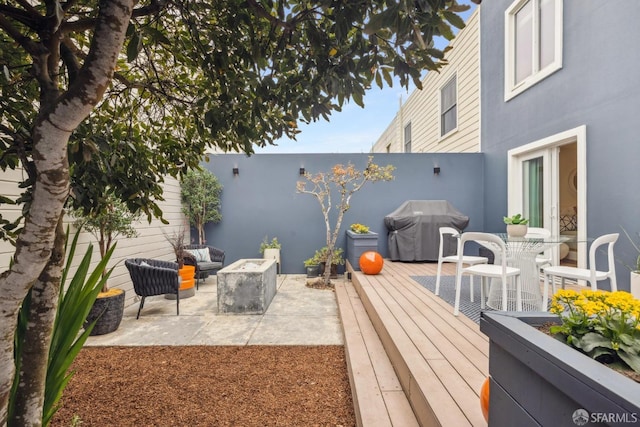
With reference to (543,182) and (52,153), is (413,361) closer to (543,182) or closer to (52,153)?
(52,153)

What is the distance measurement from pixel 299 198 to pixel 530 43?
193 inches

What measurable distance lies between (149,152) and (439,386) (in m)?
2.27

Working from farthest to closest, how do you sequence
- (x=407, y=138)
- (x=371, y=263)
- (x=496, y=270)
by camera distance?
(x=407, y=138) → (x=371, y=263) → (x=496, y=270)

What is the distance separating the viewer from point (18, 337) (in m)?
1.33

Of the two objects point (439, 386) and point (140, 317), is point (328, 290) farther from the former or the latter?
point (439, 386)

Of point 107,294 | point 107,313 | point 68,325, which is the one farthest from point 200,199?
point 68,325

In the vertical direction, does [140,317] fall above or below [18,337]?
below

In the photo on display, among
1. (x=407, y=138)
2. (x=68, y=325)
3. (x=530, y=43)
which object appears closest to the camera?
(x=68, y=325)

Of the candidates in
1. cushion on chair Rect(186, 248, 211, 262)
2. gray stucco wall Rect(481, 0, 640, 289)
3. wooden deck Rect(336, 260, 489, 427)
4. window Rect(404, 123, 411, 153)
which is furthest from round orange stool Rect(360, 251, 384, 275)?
window Rect(404, 123, 411, 153)

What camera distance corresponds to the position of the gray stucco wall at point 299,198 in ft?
22.0

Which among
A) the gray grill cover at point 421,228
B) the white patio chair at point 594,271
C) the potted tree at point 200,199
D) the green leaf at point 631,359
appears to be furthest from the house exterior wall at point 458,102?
the potted tree at point 200,199

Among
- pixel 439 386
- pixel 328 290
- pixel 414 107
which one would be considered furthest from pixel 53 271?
pixel 414 107

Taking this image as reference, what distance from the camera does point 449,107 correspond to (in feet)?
25.9

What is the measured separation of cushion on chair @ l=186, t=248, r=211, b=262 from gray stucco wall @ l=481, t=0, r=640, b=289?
5.93 metres
